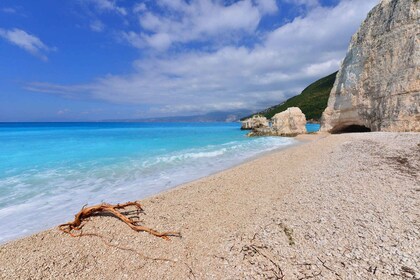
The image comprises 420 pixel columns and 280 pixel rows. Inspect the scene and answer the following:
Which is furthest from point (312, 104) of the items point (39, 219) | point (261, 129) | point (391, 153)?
point (39, 219)

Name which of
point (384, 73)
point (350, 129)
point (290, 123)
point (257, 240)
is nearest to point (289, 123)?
point (290, 123)

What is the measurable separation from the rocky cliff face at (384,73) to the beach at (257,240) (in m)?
15.1

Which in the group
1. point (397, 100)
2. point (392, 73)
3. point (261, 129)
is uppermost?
point (392, 73)

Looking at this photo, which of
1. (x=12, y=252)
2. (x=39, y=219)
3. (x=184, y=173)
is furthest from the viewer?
(x=184, y=173)

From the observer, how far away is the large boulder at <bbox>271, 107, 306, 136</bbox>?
141ft

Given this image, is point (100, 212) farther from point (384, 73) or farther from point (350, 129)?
point (350, 129)

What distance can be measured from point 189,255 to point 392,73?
984 inches

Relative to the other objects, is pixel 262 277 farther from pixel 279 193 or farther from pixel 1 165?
pixel 1 165

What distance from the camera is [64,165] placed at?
55.7 ft

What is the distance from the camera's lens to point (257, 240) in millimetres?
4594

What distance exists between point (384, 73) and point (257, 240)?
80.5ft

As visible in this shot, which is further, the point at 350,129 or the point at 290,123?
the point at 290,123

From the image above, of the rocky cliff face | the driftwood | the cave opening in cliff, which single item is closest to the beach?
the driftwood

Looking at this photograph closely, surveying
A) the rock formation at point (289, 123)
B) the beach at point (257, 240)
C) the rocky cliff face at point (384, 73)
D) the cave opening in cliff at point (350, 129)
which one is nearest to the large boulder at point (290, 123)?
the rock formation at point (289, 123)
